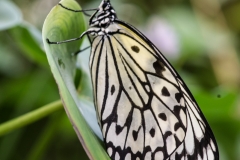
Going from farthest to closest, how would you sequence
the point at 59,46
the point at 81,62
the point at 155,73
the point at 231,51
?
1. the point at 231,51
2. the point at 81,62
3. the point at 155,73
4. the point at 59,46

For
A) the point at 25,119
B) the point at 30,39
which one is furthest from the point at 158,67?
the point at 30,39

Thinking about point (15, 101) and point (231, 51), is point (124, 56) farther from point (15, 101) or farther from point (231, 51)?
point (231, 51)

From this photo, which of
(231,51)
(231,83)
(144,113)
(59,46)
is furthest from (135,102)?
(231,51)

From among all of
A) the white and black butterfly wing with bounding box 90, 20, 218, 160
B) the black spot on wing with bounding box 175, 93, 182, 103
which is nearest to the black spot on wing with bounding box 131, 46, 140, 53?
the white and black butterfly wing with bounding box 90, 20, 218, 160

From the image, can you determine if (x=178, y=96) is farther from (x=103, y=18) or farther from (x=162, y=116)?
(x=103, y=18)

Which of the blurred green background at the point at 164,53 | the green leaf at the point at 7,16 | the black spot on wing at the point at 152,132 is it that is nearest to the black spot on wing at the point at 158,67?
the black spot on wing at the point at 152,132

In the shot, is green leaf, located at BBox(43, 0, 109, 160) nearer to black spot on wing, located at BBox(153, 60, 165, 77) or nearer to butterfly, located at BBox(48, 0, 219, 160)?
butterfly, located at BBox(48, 0, 219, 160)

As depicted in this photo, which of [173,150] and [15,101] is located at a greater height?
[15,101]
